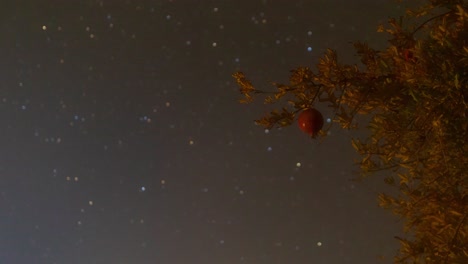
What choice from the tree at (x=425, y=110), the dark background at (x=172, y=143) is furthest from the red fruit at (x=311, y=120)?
the dark background at (x=172, y=143)

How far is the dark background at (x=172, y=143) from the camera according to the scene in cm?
135

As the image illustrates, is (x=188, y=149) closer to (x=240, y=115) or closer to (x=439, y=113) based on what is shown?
(x=240, y=115)

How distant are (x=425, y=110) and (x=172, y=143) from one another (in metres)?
0.79

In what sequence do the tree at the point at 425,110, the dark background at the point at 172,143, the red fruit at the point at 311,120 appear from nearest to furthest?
the tree at the point at 425,110 < the red fruit at the point at 311,120 < the dark background at the point at 172,143

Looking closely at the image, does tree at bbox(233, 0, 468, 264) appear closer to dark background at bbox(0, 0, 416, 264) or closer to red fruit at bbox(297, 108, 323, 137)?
red fruit at bbox(297, 108, 323, 137)

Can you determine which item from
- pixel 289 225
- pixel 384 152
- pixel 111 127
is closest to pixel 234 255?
pixel 289 225

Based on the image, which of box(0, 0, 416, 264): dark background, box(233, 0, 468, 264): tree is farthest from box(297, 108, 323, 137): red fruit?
box(0, 0, 416, 264): dark background

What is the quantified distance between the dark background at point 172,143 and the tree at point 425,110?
0.50 meters

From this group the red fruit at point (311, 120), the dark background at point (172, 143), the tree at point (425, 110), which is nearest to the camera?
the tree at point (425, 110)

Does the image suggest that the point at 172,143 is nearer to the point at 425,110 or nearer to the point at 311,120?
the point at 311,120

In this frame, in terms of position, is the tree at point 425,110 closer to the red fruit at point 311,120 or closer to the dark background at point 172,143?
the red fruit at point 311,120

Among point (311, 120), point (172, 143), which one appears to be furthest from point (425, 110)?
point (172, 143)

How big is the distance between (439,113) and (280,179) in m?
0.67

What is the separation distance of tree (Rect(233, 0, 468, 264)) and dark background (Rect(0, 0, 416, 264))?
1.64ft
